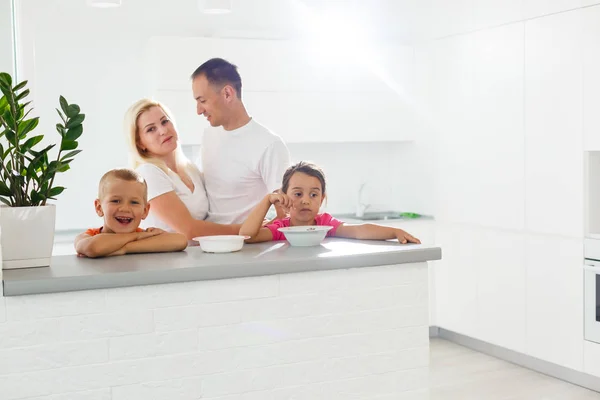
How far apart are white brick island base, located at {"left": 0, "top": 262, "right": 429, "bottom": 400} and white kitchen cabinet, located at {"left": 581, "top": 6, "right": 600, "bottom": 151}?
7.10 feet

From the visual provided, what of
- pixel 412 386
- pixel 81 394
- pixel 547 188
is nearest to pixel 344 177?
pixel 547 188

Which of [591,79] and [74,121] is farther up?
[591,79]

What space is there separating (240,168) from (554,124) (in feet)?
6.90

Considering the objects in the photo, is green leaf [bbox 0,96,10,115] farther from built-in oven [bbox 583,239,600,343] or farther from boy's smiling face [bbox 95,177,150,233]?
built-in oven [bbox 583,239,600,343]

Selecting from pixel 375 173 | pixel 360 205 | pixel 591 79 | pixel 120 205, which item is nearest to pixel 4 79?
pixel 120 205

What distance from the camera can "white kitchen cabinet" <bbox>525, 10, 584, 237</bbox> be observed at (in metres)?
4.41

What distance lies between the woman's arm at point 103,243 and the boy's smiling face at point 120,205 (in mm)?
70

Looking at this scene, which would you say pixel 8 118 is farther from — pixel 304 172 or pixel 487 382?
pixel 487 382

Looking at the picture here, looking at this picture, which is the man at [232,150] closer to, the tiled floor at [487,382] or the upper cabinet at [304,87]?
the upper cabinet at [304,87]

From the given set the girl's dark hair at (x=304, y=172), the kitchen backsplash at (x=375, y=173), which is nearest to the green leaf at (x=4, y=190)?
the girl's dark hair at (x=304, y=172)

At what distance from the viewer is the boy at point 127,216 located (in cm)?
251

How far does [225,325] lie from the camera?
7.66 feet

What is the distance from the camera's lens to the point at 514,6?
15.8 feet

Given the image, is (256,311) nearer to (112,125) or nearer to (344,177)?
(112,125)
